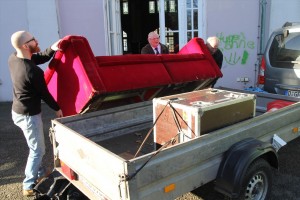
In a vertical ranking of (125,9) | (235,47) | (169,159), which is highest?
(125,9)

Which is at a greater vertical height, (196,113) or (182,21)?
(182,21)

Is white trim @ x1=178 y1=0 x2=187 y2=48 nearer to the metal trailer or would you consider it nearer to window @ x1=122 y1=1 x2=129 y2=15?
the metal trailer

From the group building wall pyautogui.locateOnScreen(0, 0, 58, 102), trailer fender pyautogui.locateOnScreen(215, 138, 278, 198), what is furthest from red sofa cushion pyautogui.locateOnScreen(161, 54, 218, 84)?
building wall pyautogui.locateOnScreen(0, 0, 58, 102)

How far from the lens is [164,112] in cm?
259

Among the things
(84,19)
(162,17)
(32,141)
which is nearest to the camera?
(32,141)

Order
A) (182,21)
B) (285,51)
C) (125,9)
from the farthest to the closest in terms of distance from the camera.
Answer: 1. (125,9)
2. (182,21)
3. (285,51)

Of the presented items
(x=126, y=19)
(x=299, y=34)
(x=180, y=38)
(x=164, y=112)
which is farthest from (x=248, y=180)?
(x=126, y=19)

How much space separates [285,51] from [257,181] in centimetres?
276

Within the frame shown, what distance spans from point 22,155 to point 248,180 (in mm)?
3207

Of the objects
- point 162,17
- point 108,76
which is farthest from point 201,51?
point 162,17

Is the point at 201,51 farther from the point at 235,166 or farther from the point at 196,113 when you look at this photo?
the point at 235,166

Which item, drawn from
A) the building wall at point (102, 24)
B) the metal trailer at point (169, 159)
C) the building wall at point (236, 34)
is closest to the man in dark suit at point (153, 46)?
the metal trailer at point (169, 159)

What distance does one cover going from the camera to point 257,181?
2586 millimetres

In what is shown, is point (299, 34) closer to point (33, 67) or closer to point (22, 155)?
point (33, 67)
